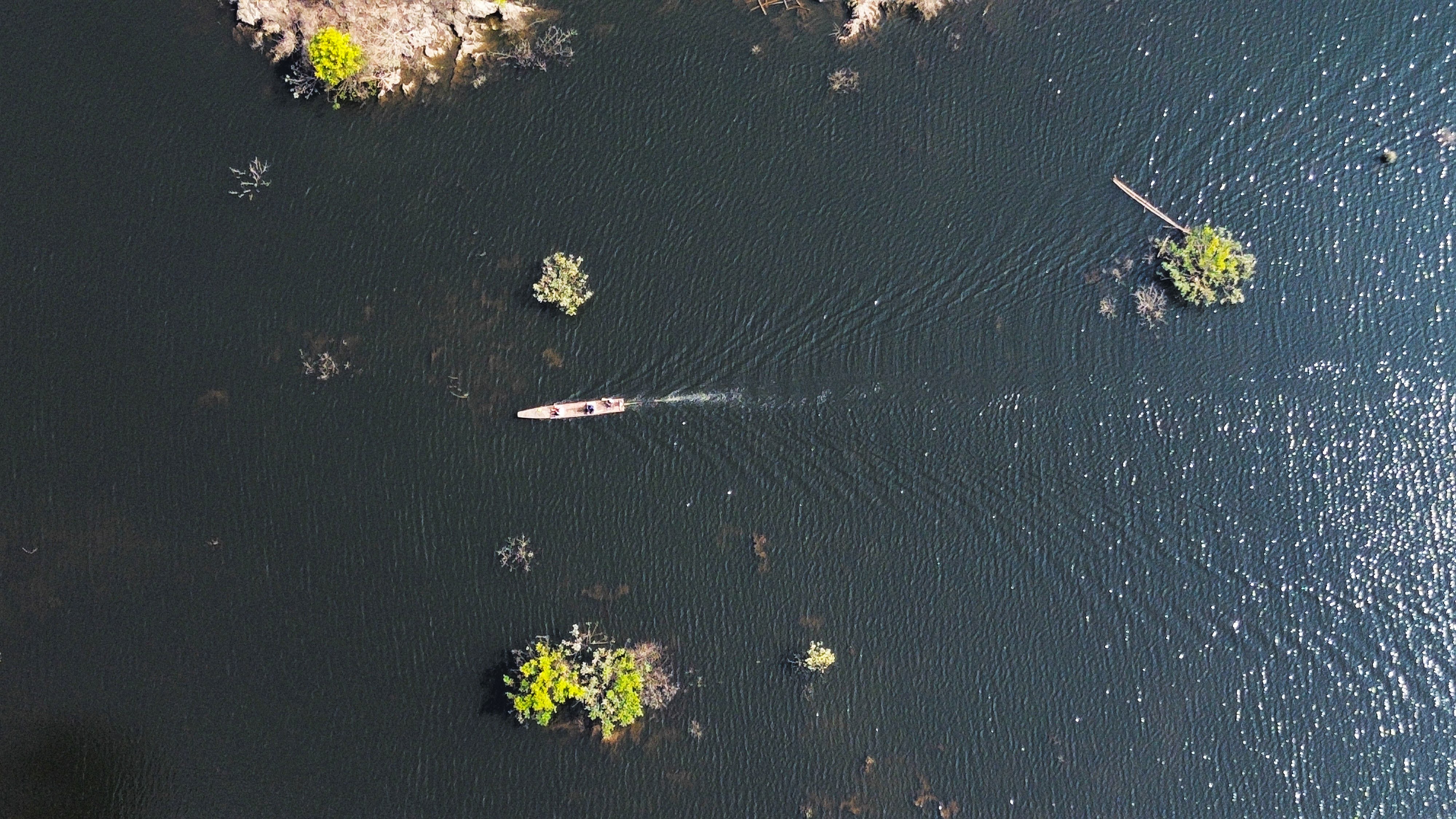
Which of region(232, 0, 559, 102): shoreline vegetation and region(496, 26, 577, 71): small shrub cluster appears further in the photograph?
region(496, 26, 577, 71): small shrub cluster

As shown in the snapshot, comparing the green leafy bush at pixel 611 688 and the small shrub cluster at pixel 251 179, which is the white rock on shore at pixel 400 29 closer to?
the small shrub cluster at pixel 251 179

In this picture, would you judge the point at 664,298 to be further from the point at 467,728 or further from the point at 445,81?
the point at 467,728

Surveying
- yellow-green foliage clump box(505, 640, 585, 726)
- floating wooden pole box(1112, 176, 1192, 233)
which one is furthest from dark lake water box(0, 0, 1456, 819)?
yellow-green foliage clump box(505, 640, 585, 726)

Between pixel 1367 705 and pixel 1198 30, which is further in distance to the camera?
pixel 1198 30

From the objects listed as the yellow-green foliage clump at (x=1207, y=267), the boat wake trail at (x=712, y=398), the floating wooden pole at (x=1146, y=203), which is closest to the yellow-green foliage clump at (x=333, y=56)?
the boat wake trail at (x=712, y=398)

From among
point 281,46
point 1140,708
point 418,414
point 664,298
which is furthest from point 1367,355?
point 281,46

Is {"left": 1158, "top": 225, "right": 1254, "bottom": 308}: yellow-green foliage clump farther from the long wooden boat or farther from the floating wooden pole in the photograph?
the long wooden boat

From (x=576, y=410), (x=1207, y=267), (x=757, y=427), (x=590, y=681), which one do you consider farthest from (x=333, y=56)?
(x=1207, y=267)
